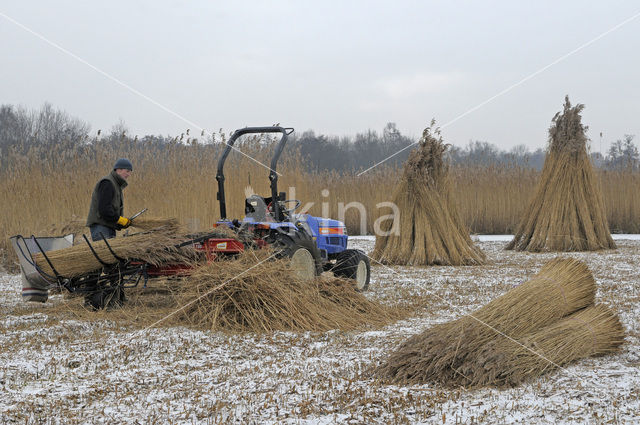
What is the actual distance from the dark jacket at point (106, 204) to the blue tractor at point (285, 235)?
1151mm

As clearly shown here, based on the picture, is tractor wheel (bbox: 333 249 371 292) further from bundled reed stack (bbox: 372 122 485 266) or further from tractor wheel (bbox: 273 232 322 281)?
bundled reed stack (bbox: 372 122 485 266)

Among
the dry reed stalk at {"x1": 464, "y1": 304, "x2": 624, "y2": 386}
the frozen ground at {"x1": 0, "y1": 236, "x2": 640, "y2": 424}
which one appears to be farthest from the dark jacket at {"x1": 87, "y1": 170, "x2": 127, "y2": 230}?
the dry reed stalk at {"x1": 464, "y1": 304, "x2": 624, "y2": 386}

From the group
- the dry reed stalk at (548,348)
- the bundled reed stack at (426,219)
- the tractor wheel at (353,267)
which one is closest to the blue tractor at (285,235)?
the tractor wheel at (353,267)

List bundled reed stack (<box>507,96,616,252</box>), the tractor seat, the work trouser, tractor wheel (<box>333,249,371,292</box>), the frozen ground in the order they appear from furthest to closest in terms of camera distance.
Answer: bundled reed stack (<box>507,96,616,252</box>), tractor wheel (<box>333,249,371,292</box>), the tractor seat, the work trouser, the frozen ground

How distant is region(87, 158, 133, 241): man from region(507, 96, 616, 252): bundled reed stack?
10.3 m

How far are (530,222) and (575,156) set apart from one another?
5.96 feet

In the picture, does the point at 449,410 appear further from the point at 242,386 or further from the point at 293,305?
the point at 293,305

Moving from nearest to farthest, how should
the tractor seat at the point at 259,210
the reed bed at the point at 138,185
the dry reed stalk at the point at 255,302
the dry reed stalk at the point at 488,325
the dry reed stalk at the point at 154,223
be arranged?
the dry reed stalk at the point at 488,325
the dry reed stalk at the point at 255,302
the dry reed stalk at the point at 154,223
the tractor seat at the point at 259,210
the reed bed at the point at 138,185

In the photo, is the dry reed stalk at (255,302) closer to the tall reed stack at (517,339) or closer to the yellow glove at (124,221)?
the yellow glove at (124,221)

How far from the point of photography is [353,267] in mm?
8586

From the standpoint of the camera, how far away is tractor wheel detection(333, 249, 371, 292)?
8.57 meters

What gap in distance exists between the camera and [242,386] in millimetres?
4145

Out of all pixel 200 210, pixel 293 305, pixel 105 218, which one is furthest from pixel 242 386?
pixel 200 210

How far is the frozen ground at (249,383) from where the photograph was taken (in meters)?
3.59
